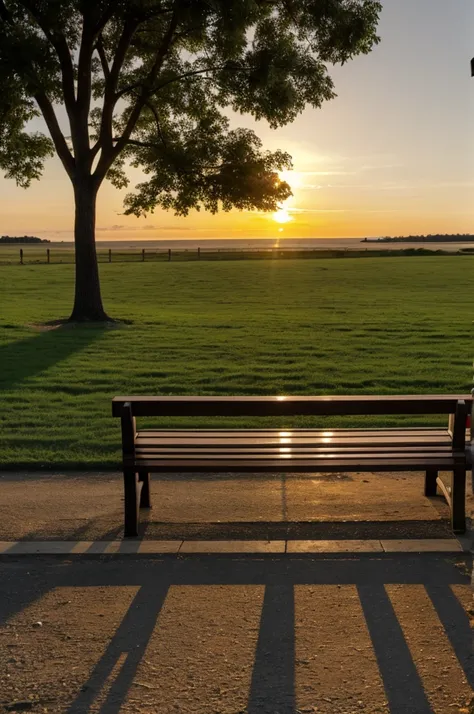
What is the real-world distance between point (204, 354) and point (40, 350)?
3.33 meters

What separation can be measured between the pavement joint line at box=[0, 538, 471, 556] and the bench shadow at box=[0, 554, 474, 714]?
0.09 metres

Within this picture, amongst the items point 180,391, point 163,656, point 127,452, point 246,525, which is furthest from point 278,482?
point 180,391

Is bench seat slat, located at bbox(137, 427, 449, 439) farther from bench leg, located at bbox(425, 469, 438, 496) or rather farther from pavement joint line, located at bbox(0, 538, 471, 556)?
pavement joint line, located at bbox(0, 538, 471, 556)

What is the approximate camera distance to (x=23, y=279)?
4031 cm

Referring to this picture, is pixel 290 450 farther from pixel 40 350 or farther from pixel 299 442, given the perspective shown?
pixel 40 350

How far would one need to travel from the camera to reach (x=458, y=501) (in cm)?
568

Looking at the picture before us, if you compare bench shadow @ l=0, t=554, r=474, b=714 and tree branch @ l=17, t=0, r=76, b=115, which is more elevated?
tree branch @ l=17, t=0, r=76, b=115

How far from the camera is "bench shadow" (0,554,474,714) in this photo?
12.0 ft

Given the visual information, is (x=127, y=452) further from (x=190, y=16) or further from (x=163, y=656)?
(x=190, y=16)

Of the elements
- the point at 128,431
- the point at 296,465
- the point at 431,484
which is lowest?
the point at 431,484

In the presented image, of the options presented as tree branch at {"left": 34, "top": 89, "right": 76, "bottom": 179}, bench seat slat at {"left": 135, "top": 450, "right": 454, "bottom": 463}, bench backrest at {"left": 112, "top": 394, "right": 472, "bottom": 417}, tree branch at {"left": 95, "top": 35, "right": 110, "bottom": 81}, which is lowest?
bench seat slat at {"left": 135, "top": 450, "right": 454, "bottom": 463}

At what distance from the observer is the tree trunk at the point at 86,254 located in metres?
20.3

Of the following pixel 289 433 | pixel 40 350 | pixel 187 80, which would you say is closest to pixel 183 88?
pixel 187 80

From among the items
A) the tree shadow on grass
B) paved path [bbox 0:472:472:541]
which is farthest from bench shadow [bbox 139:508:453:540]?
the tree shadow on grass
